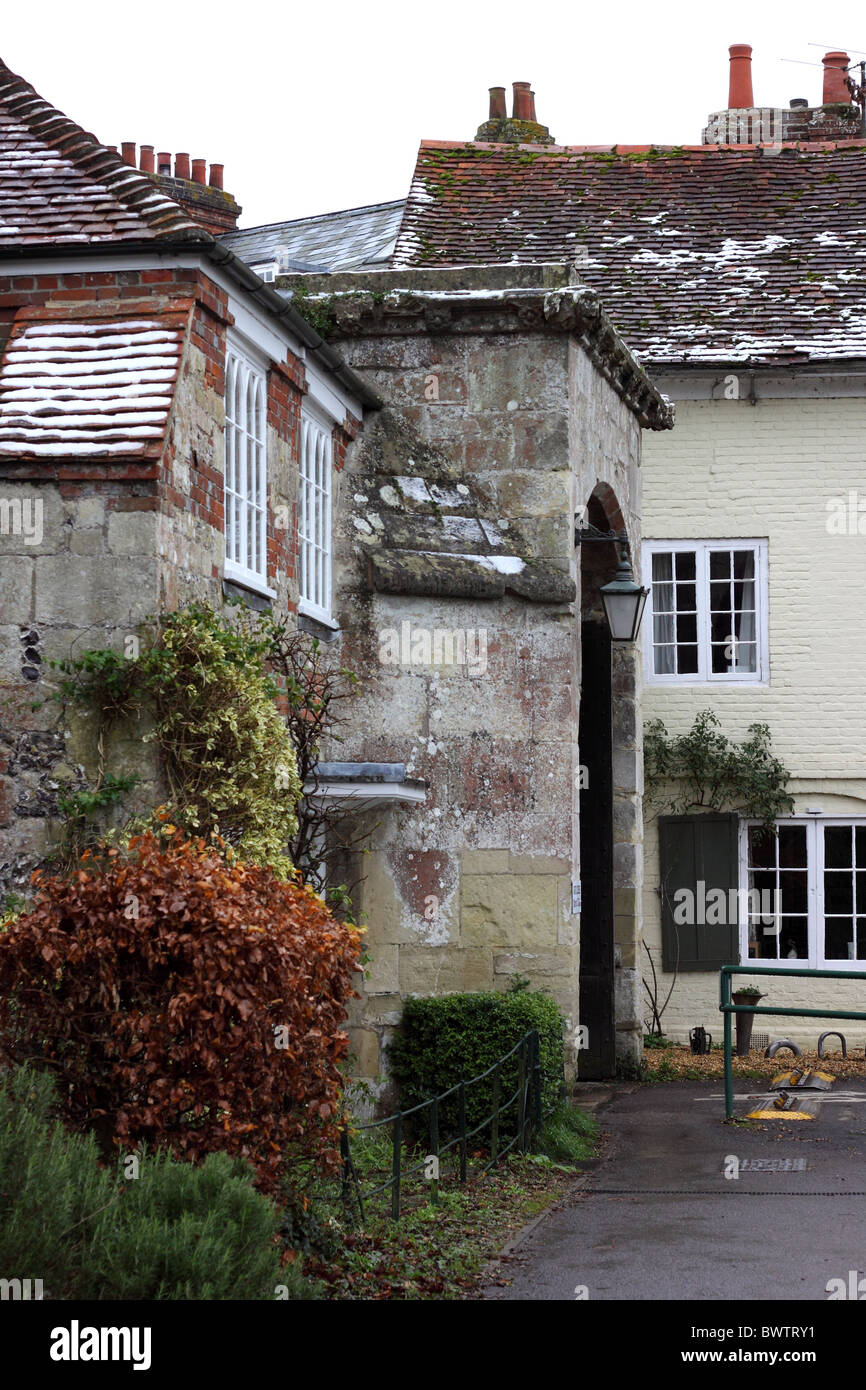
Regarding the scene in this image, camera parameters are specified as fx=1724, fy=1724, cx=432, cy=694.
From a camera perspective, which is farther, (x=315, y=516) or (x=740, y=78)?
(x=740, y=78)

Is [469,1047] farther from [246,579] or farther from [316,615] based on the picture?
[246,579]

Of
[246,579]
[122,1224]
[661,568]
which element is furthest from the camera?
[661,568]

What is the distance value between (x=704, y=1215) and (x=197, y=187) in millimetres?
19493

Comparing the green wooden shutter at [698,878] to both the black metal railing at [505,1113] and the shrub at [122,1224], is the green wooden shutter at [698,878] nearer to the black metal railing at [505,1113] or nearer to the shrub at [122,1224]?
the black metal railing at [505,1113]

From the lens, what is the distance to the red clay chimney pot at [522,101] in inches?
862

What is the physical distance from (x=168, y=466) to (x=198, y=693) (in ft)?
3.45

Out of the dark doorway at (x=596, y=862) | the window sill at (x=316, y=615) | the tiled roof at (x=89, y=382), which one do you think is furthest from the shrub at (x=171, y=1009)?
the dark doorway at (x=596, y=862)

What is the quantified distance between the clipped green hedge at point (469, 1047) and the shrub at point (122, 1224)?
4350 millimetres

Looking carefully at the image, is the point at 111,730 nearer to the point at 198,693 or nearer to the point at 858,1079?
the point at 198,693

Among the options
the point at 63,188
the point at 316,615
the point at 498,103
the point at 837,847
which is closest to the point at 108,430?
the point at 63,188

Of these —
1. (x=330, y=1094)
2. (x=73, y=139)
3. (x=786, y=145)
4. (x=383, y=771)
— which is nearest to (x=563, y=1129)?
(x=383, y=771)

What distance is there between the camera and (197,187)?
2452cm

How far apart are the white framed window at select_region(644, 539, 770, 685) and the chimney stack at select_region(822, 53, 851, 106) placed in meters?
8.25

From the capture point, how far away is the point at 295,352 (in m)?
9.93
